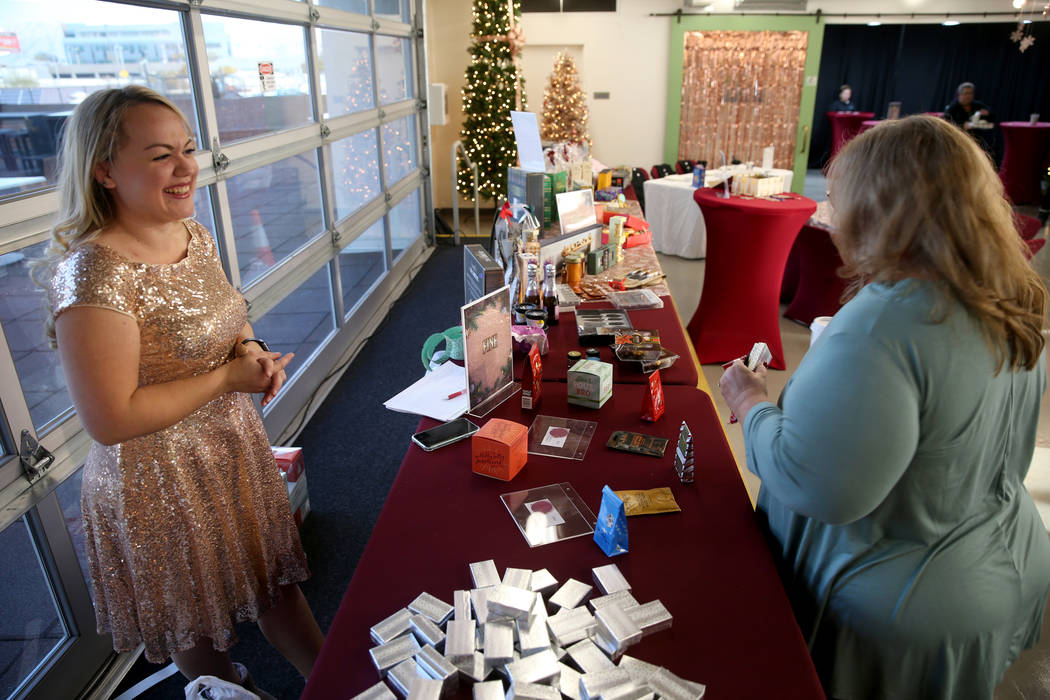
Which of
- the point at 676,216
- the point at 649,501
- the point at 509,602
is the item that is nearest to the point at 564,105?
the point at 676,216

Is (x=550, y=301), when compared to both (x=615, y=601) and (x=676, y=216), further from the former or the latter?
(x=676, y=216)

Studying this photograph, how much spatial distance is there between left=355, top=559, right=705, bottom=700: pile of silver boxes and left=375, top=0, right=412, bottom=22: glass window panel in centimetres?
624

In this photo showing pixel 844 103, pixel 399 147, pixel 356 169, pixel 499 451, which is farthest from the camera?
pixel 844 103

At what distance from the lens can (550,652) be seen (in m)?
1.10

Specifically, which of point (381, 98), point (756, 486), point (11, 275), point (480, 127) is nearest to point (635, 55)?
Answer: point (480, 127)

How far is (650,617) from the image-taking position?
1.18 meters

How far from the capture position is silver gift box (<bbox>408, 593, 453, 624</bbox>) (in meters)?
1.18

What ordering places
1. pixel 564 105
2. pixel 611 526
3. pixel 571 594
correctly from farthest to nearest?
pixel 564 105, pixel 611 526, pixel 571 594

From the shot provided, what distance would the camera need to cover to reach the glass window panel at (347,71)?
17.5ft

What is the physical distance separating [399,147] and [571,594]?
6102 mm

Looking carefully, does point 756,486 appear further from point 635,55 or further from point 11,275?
point 635,55

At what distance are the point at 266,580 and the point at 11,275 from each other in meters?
1.75

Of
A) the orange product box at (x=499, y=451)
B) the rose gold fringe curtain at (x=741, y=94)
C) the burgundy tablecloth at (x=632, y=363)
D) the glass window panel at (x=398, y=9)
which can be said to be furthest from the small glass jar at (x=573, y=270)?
the rose gold fringe curtain at (x=741, y=94)

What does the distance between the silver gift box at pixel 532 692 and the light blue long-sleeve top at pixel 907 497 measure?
0.51 meters
